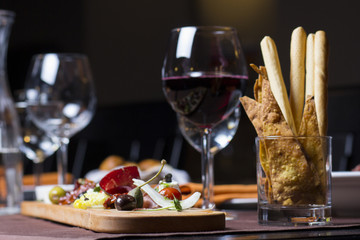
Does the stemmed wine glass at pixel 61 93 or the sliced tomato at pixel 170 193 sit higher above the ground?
the stemmed wine glass at pixel 61 93

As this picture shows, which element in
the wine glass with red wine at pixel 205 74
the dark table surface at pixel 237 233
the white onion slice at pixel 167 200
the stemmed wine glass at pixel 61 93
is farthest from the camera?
the stemmed wine glass at pixel 61 93

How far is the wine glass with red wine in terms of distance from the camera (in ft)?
2.62

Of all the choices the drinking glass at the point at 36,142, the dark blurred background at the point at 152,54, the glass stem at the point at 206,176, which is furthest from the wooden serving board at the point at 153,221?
the dark blurred background at the point at 152,54

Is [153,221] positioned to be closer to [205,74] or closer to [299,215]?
[299,215]

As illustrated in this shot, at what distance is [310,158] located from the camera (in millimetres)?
630

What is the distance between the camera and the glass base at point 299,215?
0.62m

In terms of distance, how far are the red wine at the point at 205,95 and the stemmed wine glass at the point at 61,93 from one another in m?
0.39

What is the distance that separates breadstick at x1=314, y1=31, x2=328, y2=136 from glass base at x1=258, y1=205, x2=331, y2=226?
8 centimetres

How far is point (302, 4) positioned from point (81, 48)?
1800 mm

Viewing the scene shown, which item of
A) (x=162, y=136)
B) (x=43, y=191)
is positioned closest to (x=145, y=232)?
(x=43, y=191)

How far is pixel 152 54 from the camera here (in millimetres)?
3961

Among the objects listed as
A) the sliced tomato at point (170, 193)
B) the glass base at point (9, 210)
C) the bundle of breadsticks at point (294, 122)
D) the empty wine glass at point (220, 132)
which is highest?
the bundle of breadsticks at point (294, 122)

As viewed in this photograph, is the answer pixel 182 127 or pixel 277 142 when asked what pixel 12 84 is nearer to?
pixel 182 127

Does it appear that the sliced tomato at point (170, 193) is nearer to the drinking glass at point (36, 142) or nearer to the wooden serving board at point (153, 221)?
the wooden serving board at point (153, 221)
